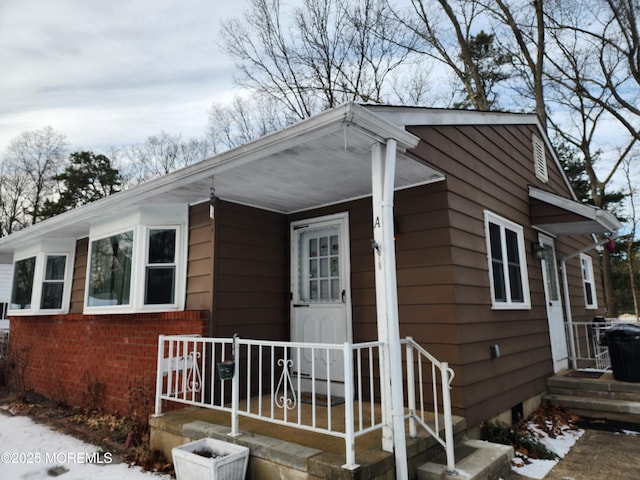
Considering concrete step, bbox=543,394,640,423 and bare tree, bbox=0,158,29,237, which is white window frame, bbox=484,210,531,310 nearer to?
concrete step, bbox=543,394,640,423

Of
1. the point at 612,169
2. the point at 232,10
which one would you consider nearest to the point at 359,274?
the point at 232,10

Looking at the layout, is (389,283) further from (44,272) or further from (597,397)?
(44,272)

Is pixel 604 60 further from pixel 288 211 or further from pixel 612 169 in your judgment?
pixel 288 211

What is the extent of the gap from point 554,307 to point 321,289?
3845 mm

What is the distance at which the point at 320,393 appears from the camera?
4695mm

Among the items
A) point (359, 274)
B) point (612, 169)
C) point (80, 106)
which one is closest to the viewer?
point (359, 274)

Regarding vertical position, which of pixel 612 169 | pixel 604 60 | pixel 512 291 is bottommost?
pixel 512 291

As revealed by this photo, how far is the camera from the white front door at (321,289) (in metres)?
4.66

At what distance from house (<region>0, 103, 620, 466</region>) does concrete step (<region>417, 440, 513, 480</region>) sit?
349 millimetres

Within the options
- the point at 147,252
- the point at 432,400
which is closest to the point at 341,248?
the point at 432,400

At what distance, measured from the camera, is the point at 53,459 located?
3.84m

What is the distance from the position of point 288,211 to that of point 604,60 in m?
13.0

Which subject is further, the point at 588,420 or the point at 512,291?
the point at 512,291

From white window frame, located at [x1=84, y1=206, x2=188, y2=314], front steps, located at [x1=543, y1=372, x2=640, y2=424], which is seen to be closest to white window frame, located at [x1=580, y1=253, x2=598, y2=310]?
front steps, located at [x1=543, y1=372, x2=640, y2=424]
